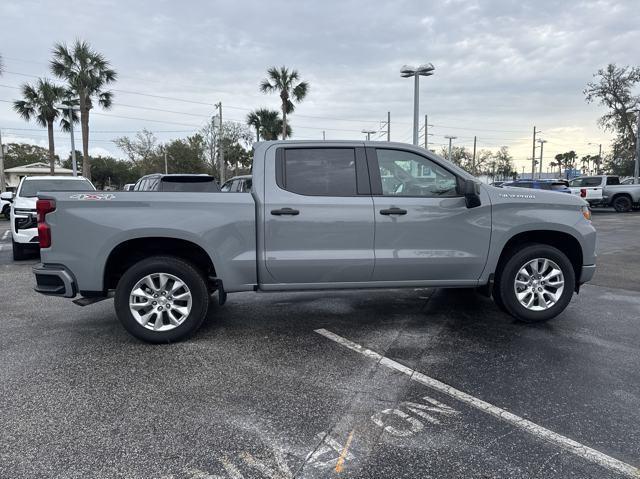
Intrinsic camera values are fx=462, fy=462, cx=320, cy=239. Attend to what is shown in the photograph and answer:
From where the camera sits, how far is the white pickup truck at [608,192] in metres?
22.3

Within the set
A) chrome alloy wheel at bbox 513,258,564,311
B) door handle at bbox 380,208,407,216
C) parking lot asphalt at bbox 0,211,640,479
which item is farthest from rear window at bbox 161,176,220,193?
chrome alloy wheel at bbox 513,258,564,311

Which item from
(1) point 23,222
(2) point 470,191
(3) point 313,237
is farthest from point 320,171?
(1) point 23,222

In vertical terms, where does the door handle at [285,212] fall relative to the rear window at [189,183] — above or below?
below

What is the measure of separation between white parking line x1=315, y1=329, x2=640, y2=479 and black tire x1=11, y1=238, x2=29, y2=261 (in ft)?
26.8

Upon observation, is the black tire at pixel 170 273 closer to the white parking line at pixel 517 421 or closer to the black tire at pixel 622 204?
the white parking line at pixel 517 421

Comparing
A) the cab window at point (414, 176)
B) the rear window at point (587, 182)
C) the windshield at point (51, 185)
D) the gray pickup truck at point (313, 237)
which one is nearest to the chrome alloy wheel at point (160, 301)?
the gray pickup truck at point (313, 237)

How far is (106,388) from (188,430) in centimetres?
98

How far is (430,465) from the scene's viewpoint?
253cm

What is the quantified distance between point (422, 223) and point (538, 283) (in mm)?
1456

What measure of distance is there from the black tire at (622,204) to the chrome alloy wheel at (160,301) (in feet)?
79.9

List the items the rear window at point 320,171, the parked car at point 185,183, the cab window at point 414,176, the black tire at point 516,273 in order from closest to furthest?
the rear window at point 320,171 → the cab window at point 414,176 → the black tire at point 516,273 → the parked car at point 185,183

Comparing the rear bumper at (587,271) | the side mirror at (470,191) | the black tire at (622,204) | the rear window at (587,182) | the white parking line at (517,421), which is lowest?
the white parking line at (517,421)

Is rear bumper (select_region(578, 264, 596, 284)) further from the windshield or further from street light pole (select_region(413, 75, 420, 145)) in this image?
street light pole (select_region(413, 75, 420, 145))

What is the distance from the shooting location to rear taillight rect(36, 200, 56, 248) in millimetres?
4090
